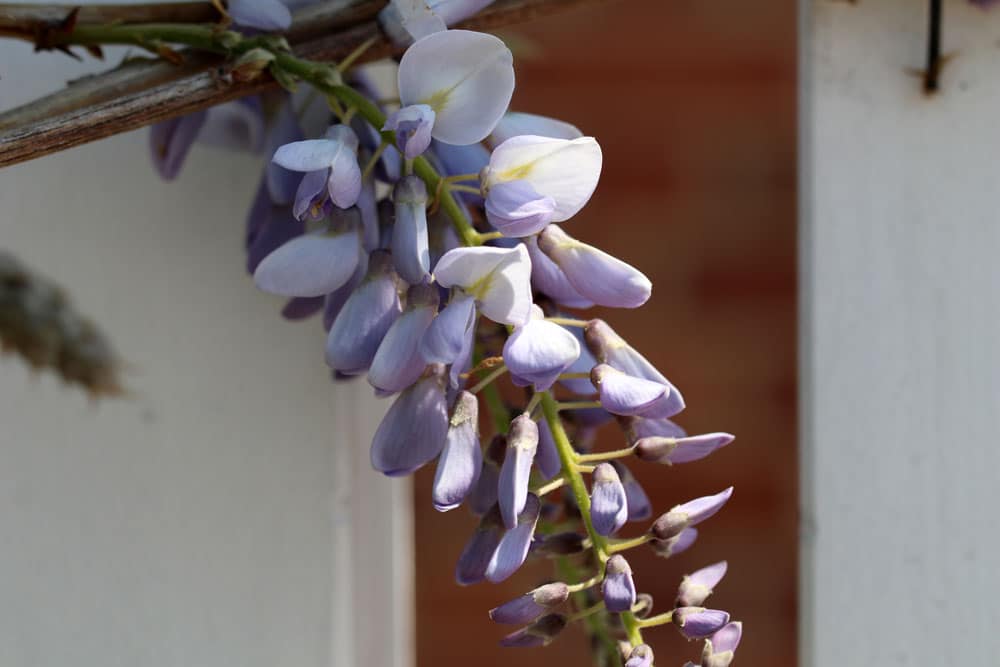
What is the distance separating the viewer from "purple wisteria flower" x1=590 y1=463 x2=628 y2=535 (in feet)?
1.15

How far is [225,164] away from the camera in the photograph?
2.06ft

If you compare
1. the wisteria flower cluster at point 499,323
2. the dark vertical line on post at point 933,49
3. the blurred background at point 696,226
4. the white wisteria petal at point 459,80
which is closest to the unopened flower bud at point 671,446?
the wisteria flower cluster at point 499,323

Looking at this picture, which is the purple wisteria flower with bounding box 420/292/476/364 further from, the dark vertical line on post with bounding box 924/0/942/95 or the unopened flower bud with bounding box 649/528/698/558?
the dark vertical line on post with bounding box 924/0/942/95

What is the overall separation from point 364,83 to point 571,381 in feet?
0.66

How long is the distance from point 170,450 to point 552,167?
0.34m

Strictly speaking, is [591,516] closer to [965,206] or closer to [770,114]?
[965,206]

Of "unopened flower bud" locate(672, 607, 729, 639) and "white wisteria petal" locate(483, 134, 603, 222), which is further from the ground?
"white wisteria petal" locate(483, 134, 603, 222)

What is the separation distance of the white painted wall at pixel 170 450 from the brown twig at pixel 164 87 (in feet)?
0.50

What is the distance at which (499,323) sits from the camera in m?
0.39

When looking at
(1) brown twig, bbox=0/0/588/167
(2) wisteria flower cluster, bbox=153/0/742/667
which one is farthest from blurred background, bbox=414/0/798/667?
(2) wisteria flower cluster, bbox=153/0/742/667

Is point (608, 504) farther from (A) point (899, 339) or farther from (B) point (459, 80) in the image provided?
(A) point (899, 339)

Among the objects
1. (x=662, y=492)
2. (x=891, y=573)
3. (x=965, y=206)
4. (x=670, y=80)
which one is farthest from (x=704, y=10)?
(x=891, y=573)

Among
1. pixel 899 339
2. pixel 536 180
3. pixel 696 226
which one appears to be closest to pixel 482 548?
pixel 536 180

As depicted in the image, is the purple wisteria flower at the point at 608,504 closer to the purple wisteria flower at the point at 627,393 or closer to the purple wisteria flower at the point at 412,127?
the purple wisteria flower at the point at 627,393
